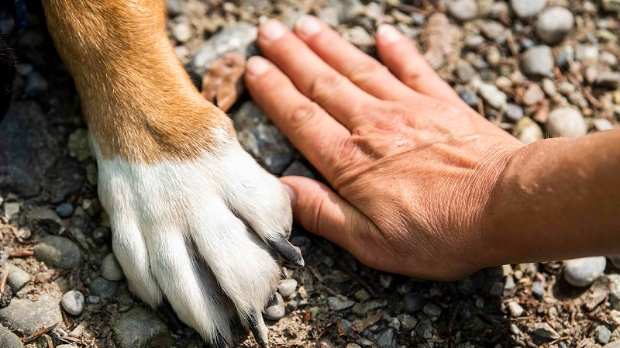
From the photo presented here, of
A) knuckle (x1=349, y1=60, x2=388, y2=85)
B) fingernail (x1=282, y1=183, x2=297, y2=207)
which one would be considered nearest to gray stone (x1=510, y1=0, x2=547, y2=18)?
Answer: knuckle (x1=349, y1=60, x2=388, y2=85)

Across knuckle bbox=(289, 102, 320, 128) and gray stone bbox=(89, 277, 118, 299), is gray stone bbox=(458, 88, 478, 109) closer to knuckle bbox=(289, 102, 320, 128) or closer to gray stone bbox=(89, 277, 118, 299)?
knuckle bbox=(289, 102, 320, 128)

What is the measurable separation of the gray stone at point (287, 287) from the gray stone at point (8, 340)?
1.01 meters

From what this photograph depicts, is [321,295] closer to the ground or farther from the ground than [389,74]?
closer to the ground

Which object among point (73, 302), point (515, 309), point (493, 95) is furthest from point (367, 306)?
point (493, 95)

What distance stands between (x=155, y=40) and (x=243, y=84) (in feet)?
1.79

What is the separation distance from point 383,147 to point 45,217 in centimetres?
148

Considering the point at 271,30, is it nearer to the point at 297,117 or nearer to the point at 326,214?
the point at 297,117

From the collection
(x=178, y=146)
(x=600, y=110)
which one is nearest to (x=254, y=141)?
(x=178, y=146)

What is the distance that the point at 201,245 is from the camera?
224cm

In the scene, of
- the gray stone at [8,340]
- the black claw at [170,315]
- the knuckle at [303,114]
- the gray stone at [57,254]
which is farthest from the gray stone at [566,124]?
the gray stone at [8,340]

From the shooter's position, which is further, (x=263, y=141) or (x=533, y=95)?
(x=533, y=95)

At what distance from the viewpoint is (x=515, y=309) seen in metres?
2.57

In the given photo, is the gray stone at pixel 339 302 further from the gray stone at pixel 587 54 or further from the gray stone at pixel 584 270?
the gray stone at pixel 587 54

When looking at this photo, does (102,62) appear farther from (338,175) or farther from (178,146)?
(338,175)
